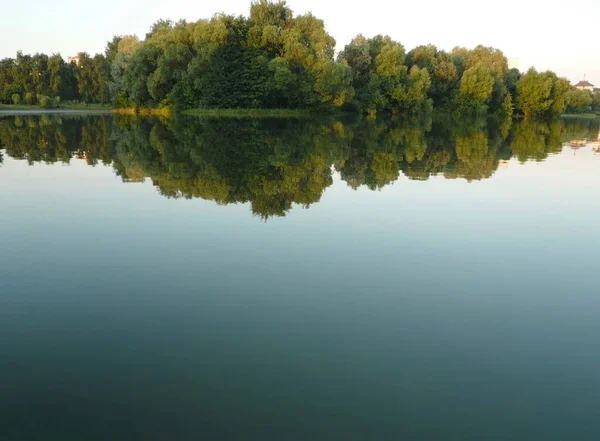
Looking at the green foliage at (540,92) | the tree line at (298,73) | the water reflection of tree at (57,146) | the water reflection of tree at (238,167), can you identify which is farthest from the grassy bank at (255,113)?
the green foliage at (540,92)

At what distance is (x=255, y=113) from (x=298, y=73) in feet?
29.2

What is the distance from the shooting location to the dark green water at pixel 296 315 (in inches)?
186

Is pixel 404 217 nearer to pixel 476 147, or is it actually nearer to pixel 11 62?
pixel 476 147

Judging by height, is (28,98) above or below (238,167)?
above

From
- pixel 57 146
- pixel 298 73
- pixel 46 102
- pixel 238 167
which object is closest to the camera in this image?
pixel 238 167

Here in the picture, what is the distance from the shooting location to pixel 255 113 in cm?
6625

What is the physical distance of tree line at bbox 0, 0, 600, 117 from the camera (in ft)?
217

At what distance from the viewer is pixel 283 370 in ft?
17.8

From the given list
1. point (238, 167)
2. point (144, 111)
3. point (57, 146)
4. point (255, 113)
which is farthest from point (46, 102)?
point (238, 167)

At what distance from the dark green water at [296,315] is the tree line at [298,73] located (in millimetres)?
53522

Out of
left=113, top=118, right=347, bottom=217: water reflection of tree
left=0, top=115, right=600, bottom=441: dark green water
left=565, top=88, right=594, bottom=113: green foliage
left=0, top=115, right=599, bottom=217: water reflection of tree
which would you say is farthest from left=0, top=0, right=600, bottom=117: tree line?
left=0, top=115, right=600, bottom=441: dark green water

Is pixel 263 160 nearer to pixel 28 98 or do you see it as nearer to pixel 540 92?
pixel 540 92

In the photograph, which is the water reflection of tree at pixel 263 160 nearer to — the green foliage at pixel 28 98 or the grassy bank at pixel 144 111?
the grassy bank at pixel 144 111

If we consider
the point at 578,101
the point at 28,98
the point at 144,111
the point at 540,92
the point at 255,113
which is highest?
the point at 578,101
